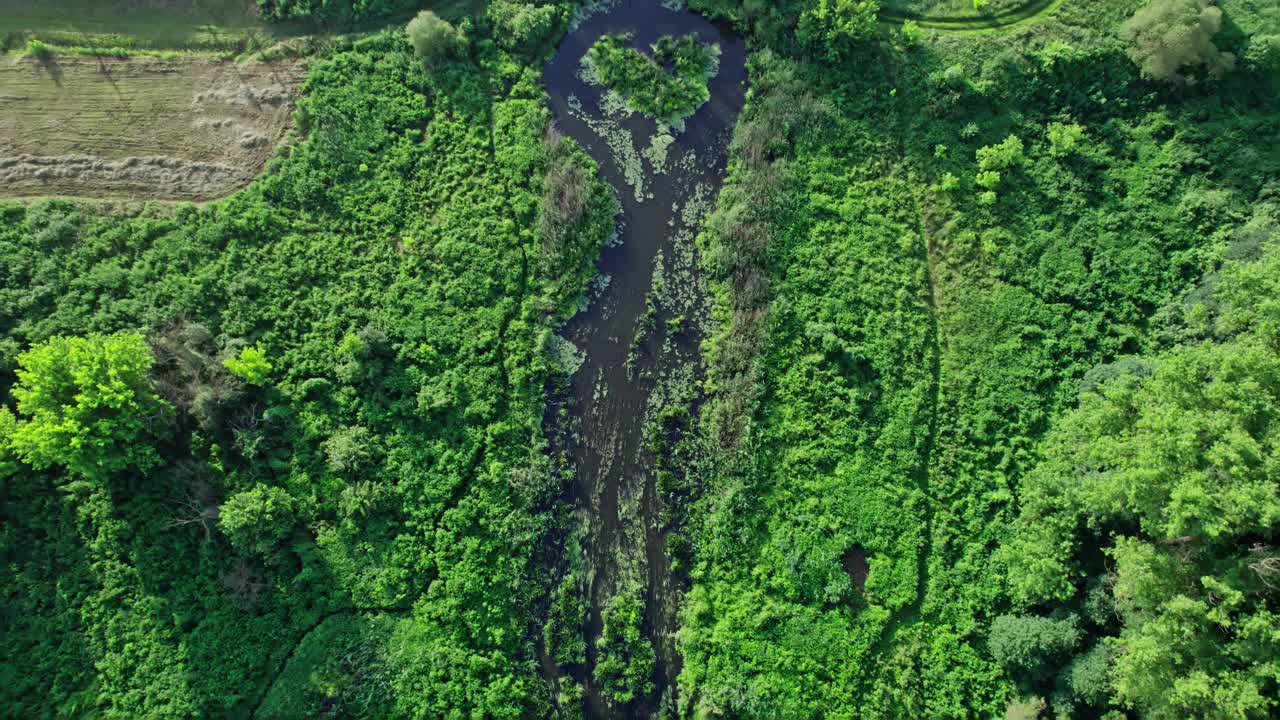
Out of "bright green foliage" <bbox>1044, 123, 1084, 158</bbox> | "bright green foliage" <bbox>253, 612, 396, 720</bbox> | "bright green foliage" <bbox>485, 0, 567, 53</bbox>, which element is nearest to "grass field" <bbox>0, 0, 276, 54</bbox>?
"bright green foliage" <bbox>485, 0, 567, 53</bbox>

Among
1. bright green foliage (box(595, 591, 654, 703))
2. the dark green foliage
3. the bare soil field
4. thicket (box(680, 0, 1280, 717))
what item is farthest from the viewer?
the bare soil field

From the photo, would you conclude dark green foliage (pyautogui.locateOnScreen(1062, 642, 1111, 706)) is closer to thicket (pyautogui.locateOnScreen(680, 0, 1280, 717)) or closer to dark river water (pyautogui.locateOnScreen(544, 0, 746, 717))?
thicket (pyautogui.locateOnScreen(680, 0, 1280, 717))

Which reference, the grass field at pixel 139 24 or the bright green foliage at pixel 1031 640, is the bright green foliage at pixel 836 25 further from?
the grass field at pixel 139 24

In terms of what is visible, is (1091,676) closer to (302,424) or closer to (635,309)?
(635,309)

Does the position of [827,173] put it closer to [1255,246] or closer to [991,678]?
[1255,246]

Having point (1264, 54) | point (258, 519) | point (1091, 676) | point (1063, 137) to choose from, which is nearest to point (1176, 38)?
point (1264, 54)

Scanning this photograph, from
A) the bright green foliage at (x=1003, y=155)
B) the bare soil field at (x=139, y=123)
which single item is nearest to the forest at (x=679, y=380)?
the bright green foliage at (x=1003, y=155)
